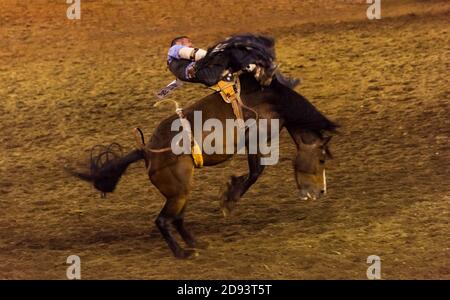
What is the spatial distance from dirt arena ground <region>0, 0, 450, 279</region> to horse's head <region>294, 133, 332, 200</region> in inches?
18.8

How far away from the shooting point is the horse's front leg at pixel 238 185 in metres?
7.62

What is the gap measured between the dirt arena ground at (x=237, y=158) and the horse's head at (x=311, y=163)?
1.57ft

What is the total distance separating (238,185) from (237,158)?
2479 millimetres

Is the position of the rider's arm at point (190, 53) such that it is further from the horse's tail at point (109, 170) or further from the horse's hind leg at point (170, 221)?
the horse's hind leg at point (170, 221)

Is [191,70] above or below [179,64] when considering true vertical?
below

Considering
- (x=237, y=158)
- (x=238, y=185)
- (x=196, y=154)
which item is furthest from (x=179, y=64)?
(x=237, y=158)

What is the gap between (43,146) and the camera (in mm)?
10844

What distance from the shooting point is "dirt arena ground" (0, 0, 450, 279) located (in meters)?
7.47

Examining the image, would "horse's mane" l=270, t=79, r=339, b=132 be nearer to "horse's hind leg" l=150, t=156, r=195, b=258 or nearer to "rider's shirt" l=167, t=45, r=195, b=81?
"rider's shirt" l=167, t=45, r=195, b=81

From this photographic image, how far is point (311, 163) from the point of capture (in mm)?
7578

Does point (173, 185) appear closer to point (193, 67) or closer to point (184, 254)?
point (184, 254)

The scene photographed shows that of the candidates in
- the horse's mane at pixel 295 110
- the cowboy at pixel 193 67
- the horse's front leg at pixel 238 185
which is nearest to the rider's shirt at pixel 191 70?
the cowboy at pixel 193 67

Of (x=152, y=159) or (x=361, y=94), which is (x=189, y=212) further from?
(x=361, y=94)

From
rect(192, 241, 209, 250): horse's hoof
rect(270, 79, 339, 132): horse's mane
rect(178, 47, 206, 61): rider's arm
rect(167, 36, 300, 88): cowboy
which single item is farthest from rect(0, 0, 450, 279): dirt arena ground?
rect(178, 47, 206, 61): rider's arm
